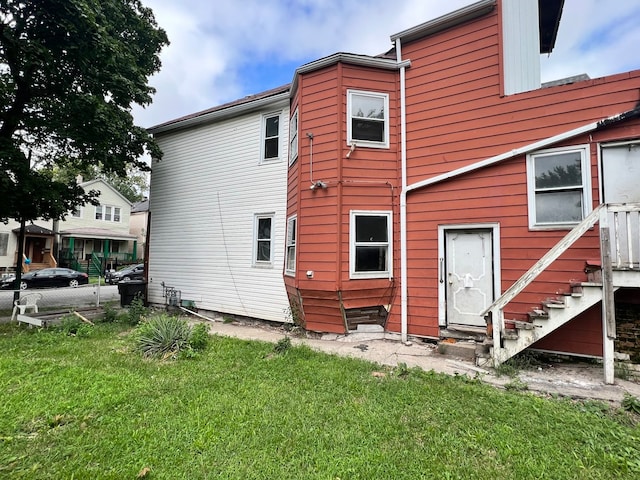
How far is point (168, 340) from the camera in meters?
5.63

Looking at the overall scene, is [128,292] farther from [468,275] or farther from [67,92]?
[468,275]

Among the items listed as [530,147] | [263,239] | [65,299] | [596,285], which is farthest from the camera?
[65,299]

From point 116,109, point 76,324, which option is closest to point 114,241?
point 116,109

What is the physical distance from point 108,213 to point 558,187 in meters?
33.8

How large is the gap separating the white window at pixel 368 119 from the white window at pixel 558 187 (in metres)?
3.03

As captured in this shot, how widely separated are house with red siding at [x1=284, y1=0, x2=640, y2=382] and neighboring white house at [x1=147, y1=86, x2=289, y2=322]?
3.36 feet

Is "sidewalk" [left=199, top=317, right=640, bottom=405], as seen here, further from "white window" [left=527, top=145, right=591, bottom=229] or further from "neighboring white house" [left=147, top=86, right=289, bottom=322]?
"white window" [left=527, top=145, right=591, bottom=229]

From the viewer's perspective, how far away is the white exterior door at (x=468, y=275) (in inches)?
235

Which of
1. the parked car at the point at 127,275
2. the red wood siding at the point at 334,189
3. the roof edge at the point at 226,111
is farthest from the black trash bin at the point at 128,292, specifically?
the parked car at the point at 127,275

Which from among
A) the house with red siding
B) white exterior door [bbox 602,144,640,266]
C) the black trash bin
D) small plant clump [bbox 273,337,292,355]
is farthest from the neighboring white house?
white exterior door [bbox 602,144,640,266]

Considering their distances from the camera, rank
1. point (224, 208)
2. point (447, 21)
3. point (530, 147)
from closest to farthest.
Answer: point (530, 147) < point (447, 21) < point (224, 208)

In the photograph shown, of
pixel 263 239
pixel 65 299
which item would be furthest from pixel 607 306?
pixel 65 299

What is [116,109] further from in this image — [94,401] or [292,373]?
[292,373]

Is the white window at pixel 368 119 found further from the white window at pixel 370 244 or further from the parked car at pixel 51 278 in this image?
the parked car at pixel 51 278
